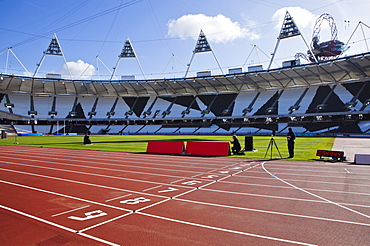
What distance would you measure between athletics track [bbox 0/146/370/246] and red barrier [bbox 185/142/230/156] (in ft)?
24.8

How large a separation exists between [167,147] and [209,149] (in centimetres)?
365

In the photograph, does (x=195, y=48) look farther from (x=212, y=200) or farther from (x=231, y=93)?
(x=212, y=200)

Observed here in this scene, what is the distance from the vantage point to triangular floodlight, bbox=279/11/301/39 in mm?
59531

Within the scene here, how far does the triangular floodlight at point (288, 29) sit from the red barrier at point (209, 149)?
169 feet

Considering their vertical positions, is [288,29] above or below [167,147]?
above

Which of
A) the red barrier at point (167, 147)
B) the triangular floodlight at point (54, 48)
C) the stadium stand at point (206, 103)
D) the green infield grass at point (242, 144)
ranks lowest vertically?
the green infield grass at point (242, 144)

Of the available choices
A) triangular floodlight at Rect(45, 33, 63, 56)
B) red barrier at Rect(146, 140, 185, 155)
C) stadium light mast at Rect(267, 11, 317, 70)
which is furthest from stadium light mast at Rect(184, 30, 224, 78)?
red barrier at Rect(146, 140, 185, 155)

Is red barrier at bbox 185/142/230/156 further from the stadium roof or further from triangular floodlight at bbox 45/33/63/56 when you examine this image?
triangular floodlight at bbox 45/33/63/56

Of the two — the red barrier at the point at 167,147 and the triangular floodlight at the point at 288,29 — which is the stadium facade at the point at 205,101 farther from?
the red barrier at the point at 167,147

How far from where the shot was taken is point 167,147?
818 inches

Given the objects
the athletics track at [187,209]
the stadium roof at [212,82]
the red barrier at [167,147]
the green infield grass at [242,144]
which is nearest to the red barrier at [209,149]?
the red barrier at [167,147]

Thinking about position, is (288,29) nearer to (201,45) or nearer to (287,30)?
(287,30)

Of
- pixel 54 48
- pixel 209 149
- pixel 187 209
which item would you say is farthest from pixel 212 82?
pixel 187 209

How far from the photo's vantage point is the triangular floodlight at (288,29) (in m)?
59.5
